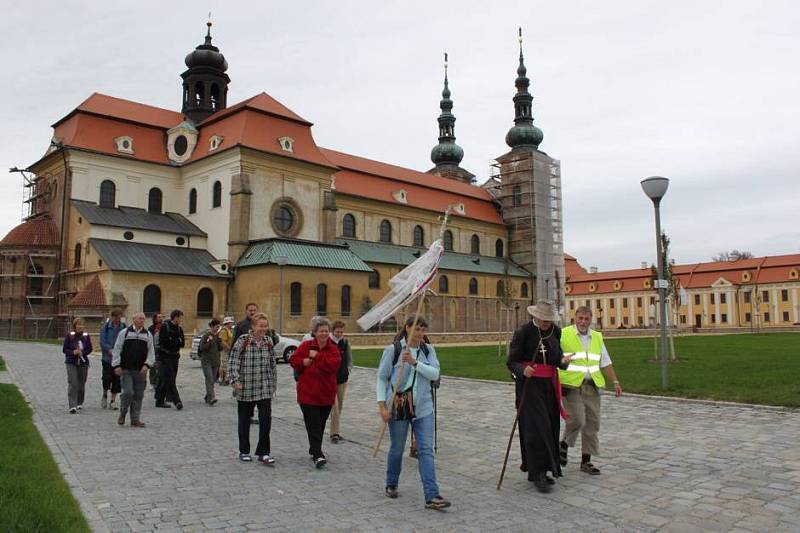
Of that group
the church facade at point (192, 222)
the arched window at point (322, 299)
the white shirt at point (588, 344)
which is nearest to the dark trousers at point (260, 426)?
the white shirt at point (588, 344)

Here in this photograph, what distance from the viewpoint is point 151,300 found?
119 feet

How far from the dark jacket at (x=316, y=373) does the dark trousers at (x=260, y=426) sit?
0.56m

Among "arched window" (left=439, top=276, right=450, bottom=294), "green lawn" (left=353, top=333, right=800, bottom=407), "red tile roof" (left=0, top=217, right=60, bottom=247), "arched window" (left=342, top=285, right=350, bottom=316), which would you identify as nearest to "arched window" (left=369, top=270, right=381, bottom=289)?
"arched window" (left=342, top=285, right=350, bottom=316)

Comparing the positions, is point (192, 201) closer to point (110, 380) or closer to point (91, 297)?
point (91, 297)

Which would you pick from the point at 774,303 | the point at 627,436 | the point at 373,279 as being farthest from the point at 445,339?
the point at 774,303

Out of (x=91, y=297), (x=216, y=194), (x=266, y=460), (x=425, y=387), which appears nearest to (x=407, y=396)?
(x=425, y=387)

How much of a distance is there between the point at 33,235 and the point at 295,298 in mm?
18029

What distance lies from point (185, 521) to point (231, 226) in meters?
36.4

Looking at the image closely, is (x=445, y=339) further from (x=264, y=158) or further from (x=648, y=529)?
(x=648, y=529)

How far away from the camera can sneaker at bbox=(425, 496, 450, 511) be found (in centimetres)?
575

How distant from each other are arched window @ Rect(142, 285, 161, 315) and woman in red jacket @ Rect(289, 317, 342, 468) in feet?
102

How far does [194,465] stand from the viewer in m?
7.52

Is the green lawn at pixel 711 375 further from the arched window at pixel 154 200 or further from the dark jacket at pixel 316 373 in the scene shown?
→ the arched window at pixel 154 200

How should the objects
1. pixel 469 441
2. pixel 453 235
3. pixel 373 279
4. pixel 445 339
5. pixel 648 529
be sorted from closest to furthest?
pixel 648 529 < pixel 469 441 < pixel 445 339 < pixel 373 279 < pixel 453 235
